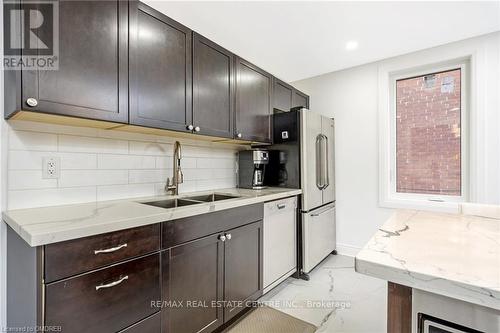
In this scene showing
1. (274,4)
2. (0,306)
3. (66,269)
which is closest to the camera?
(66,269)

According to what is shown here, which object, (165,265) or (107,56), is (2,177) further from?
(165,265)

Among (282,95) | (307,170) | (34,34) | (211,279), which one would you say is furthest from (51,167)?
(282,95)

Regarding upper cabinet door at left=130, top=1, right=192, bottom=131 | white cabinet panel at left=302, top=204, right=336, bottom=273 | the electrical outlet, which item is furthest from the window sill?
the electrical outlet

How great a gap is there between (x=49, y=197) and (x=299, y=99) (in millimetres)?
2808

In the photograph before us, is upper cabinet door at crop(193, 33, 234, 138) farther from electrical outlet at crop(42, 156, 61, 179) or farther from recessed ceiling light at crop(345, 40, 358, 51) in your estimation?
recessed ceiling light at crop(345, 40, 358, 51)

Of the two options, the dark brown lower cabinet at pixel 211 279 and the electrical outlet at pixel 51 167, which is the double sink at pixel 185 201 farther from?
the electrical outlet at pixel 51 167

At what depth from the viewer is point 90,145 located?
5.24ft

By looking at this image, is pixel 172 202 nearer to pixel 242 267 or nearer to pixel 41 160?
pixel 242 267

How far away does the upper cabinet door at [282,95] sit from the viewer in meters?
2.71

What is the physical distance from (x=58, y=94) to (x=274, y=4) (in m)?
1.58

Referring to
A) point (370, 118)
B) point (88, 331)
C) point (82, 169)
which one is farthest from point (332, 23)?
point (88, 331)

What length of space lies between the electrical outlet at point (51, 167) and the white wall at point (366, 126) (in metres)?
2.93

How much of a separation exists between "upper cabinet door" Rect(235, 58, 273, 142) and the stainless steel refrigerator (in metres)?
0.21

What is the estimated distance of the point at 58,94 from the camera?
115 cm
